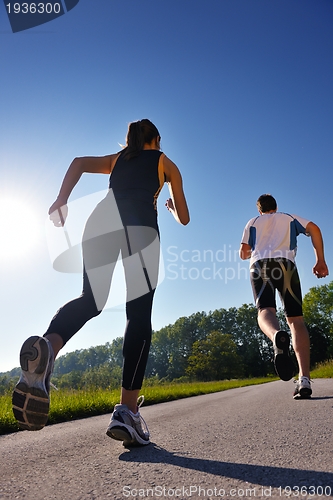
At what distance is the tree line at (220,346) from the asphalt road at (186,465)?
45.0m

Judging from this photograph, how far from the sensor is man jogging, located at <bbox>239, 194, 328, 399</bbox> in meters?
3.97

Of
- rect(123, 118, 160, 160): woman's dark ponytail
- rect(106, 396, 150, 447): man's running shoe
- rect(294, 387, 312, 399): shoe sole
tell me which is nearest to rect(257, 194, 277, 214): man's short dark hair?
rect(294, 387, 312, 399): shoe sole

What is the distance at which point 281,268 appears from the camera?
4.05m

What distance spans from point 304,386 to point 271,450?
2.47 metres

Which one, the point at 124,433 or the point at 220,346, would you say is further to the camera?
the point at 220,346

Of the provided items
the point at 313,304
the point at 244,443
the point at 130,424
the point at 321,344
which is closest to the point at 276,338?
the point at 244,443

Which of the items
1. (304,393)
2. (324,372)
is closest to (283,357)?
(304,393)

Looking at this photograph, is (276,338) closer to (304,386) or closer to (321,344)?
(304,386)

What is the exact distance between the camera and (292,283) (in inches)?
161

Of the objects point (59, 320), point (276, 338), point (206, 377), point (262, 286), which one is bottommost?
point (206, 377)

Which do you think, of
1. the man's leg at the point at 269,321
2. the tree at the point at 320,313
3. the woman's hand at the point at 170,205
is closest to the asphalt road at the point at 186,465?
the man's leg at the point at 269,321

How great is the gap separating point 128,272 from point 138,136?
2.96 ft

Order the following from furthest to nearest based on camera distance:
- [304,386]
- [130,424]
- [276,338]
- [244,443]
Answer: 1. [304,386]
2. [276,338]
3. [130,424]
4. [244,443]

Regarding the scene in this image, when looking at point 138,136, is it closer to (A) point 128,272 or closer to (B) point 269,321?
(A) point 128,272
